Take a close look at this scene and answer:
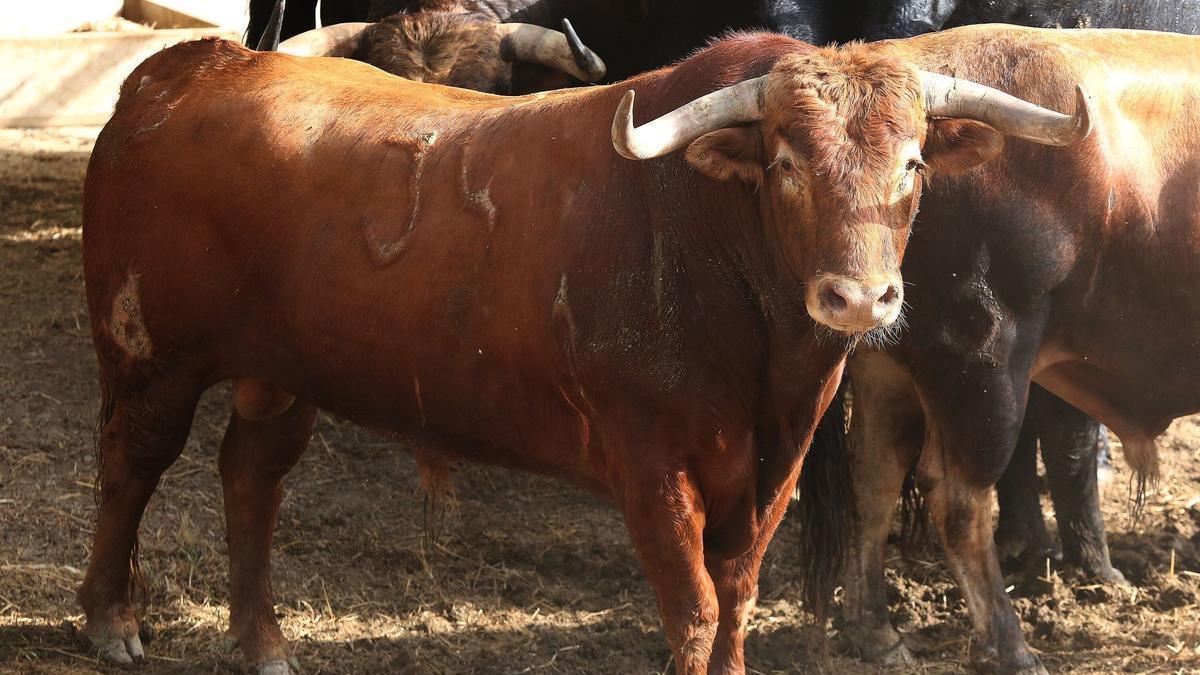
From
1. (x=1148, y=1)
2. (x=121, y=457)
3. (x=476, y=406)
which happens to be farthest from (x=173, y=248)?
(x=1148, y=1)

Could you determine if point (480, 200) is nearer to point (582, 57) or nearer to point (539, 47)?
point (582, 57)

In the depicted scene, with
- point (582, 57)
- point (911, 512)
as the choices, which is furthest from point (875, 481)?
point (582, 57)

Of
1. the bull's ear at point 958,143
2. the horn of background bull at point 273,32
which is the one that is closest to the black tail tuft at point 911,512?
the bull's ear at point 958,143

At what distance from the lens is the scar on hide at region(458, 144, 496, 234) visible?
3852 mm

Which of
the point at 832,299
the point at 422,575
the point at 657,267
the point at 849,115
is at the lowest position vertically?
the point at 422,575

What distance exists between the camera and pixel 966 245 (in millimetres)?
4387

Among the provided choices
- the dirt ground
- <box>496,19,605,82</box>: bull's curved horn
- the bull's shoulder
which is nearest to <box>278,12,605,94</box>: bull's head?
<box>496,19,605,82</box>: bull's curved horn

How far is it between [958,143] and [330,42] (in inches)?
144

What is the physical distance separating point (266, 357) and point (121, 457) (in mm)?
679

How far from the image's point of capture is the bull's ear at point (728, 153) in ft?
11.1

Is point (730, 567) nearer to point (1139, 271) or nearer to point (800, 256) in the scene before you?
point (800, 256)

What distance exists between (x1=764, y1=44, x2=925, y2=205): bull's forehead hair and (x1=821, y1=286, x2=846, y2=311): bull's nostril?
0.22m

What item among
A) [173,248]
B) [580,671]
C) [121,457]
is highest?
[173,248]

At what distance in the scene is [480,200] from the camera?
12.7 feet
